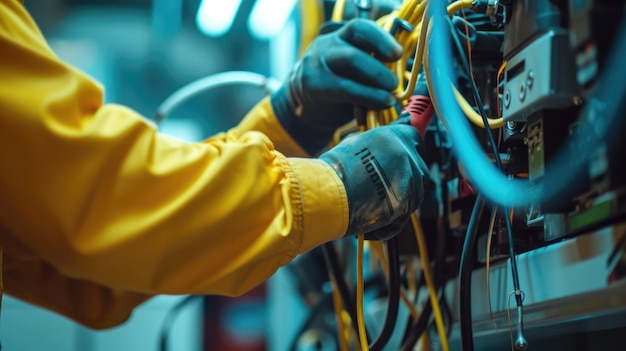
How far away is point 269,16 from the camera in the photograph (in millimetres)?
2477

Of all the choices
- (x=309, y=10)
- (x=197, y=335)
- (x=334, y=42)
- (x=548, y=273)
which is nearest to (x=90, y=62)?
(x=197, y=335)

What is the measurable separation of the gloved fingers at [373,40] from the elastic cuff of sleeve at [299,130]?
0.22m

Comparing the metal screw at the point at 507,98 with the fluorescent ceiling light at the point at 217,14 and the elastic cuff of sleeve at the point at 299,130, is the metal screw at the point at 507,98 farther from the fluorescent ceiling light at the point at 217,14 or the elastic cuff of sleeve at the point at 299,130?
the fluorescent ceiling light at the point at 217,14

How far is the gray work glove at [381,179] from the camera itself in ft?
2.77

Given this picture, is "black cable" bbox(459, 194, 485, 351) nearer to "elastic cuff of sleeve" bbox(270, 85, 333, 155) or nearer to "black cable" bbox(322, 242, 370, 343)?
"black cable" bbox(322, 242, 370, 343)

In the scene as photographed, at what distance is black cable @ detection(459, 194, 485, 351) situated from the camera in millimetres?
872

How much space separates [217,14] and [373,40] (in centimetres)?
156

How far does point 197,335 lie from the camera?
3.05 metres

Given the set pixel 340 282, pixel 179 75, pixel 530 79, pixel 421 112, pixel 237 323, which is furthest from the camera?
pixel 179 75

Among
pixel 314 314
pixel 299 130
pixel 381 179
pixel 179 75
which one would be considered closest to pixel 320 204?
pixel 381 179

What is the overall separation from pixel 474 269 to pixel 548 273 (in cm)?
21

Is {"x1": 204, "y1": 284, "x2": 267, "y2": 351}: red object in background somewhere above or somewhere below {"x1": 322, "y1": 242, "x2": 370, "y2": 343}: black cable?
above

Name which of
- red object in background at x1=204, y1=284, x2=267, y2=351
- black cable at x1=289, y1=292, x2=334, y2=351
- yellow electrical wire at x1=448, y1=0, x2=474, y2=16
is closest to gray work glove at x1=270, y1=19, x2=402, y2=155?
yellow electrical wire at x1=448, y1=0, x2=474, y2=16

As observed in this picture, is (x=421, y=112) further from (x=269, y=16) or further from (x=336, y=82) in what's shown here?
(x=269, y=16)
